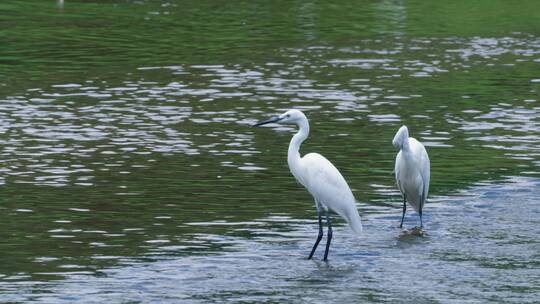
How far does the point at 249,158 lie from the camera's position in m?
20.9

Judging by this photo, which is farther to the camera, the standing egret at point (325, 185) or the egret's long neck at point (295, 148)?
the egret's long neck at point (295, 148)

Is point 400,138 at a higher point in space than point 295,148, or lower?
lower

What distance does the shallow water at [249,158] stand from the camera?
13828mm

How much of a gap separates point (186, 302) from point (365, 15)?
110 ft

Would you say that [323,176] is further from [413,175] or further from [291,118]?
[413,175]

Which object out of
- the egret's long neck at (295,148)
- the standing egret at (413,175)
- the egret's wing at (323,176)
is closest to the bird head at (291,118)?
the egret's long neck at (295,148)

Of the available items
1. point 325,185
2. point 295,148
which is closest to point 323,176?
point 325,185

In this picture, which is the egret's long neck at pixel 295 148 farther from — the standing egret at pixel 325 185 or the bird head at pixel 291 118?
the bird head at pixel 291 118

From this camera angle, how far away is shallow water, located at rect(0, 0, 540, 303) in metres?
13.8

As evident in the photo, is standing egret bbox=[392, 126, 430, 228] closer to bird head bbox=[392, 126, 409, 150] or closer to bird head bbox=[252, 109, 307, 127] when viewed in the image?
bird head bbox=[392, 126, 409, 150]

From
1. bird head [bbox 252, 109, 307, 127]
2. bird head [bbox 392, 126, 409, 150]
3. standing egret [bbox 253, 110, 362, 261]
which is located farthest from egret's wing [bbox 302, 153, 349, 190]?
bird head [bbox 392, 126, 409, 150]

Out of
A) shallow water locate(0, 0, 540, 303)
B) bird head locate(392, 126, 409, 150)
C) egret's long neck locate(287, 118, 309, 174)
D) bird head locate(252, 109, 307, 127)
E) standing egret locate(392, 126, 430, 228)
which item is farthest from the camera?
standing egret locate(392, 126, 430, 228)

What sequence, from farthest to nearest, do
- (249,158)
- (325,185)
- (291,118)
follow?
(249,158) < (291,118) < (325,185)

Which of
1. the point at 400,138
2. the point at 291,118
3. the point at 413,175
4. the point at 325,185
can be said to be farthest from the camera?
the point at 413,175
